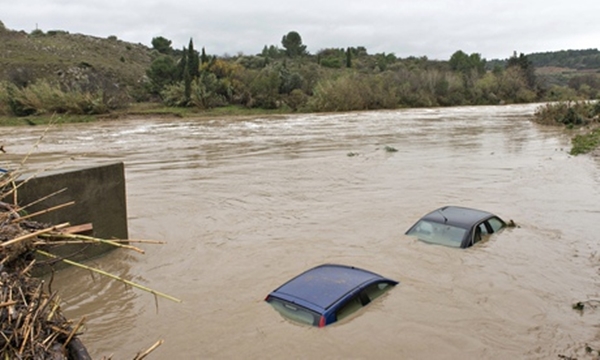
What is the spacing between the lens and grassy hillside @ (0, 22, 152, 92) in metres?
56.4

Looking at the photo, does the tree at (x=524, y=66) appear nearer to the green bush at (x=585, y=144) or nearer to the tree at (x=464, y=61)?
the tree at (x=464, y=61)

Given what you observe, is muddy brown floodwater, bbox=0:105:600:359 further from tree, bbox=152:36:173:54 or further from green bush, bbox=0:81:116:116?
tree, bbox=152:36:173:54

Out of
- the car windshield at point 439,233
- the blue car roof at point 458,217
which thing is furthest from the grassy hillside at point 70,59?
the blue car roof at point 458,217

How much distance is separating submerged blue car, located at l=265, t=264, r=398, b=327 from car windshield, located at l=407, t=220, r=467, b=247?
9.35 feet

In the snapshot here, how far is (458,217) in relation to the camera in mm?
10469

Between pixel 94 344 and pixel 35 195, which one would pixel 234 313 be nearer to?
pixel 94 344

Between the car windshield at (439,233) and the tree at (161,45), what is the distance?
293 ft

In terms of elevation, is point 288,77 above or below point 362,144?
above

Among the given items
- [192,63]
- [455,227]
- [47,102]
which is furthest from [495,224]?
[192,63]

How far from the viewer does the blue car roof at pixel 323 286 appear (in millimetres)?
6775

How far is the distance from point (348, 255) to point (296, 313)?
12.2 ft

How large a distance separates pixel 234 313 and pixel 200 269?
7.15 feet

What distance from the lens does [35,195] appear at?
933 cm

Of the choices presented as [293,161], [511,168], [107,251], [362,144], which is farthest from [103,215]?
[362,144]
